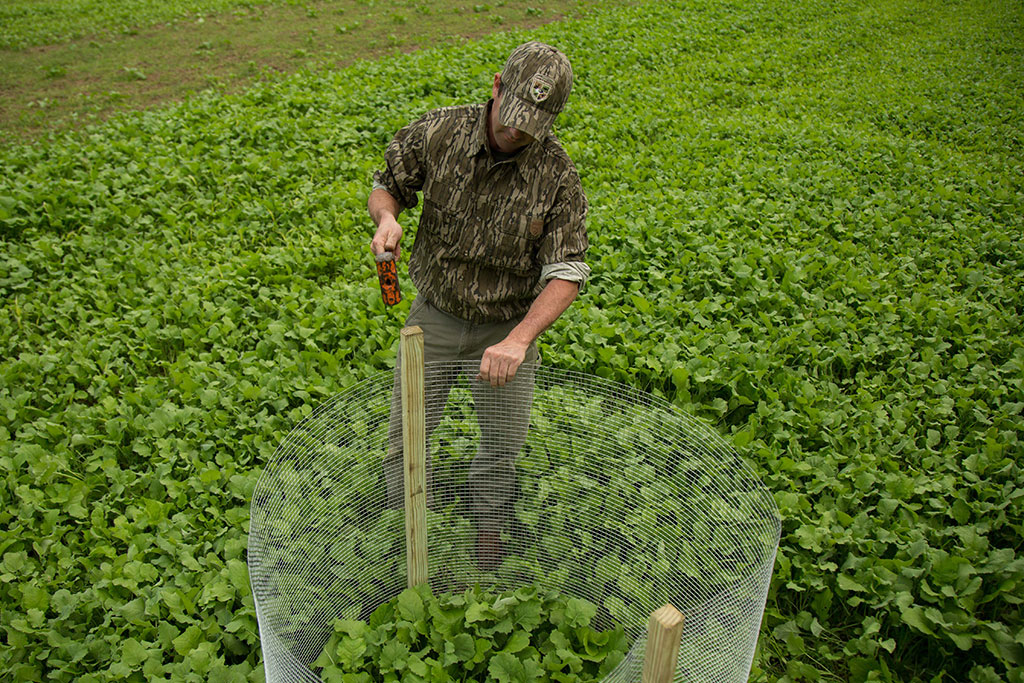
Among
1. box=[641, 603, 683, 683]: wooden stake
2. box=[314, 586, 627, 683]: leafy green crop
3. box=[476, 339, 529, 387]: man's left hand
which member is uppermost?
box=[476, 339, 529, 387]: man's left hand

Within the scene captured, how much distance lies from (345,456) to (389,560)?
430 mm

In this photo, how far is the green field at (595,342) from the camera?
2639 millimetres

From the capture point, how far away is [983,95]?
395 inches

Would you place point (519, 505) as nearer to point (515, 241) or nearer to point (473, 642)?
point (473, 642)

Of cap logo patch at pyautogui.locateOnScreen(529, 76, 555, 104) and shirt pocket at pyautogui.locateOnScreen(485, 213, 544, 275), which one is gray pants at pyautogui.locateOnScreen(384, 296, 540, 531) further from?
cap logo patch at pyautogui.locateOnScreen(529, 76, 555, 104)

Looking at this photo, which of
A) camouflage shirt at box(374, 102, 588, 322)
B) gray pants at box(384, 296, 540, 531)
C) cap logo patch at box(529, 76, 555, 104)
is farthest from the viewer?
gray pants at box(384, 296, 540, 531)

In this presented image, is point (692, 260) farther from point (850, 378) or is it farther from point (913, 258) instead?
point (913, 258)

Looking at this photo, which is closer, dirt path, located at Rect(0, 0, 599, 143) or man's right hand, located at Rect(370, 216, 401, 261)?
man's right hand, located at Rect(370, 216, 401, 261)

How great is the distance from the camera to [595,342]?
3.95 metres

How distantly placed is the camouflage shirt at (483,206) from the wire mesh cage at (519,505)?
33 centimetres

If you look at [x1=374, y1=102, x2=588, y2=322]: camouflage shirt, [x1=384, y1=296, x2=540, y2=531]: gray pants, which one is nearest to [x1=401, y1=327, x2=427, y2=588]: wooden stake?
[x1=384, y1=296, x2=540, y2=531]: gray pants

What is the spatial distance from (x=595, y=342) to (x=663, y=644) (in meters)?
2.65

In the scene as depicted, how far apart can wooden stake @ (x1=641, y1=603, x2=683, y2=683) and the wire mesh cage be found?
35.3 inches

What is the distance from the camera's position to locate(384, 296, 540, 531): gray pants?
259cm
